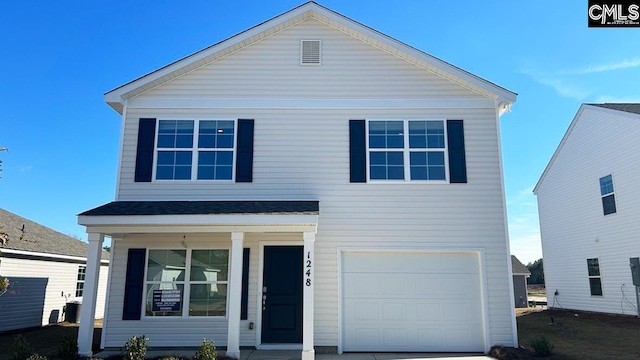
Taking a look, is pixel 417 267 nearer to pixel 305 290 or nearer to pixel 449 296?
pixel 449 296

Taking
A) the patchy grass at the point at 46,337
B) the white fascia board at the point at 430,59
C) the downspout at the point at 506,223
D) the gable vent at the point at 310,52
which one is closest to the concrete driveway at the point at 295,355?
the downspout at the point at 506,223

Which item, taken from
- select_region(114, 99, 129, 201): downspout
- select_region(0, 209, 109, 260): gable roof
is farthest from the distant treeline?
select_region(114, 99, 129, 201): downspout

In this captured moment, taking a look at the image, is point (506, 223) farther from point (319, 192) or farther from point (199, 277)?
point (199, 277)

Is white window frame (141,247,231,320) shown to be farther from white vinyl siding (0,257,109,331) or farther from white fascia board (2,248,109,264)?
white vinyl siding (0,257,109,331)

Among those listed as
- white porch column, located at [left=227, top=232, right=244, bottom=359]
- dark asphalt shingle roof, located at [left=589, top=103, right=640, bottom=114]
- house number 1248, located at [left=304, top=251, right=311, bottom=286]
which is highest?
dark asphalt shingle roof, located at [left=589, top=103, right=640, bottom=114]

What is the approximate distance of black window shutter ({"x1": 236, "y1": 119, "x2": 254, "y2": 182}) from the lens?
10.4 m

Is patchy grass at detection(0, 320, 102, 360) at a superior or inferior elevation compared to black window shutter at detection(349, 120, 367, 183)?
inferior

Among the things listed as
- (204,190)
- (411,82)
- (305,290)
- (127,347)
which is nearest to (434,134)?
(411,82)

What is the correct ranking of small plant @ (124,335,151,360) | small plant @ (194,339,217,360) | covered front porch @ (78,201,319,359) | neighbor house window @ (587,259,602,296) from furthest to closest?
neighbor house window @ (587,259,602,296)
covered front porch @ (78,201,319,359)
small plant @ (124,335,151,360)
small plant @ (194,339,217,360)

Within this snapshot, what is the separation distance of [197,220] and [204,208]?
60 cm

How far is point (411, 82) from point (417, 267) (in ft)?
14.3

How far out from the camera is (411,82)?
10.9 metres

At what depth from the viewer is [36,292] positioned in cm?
1478

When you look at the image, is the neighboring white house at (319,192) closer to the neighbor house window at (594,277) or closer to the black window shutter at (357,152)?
the black window shutter at (357,152)
